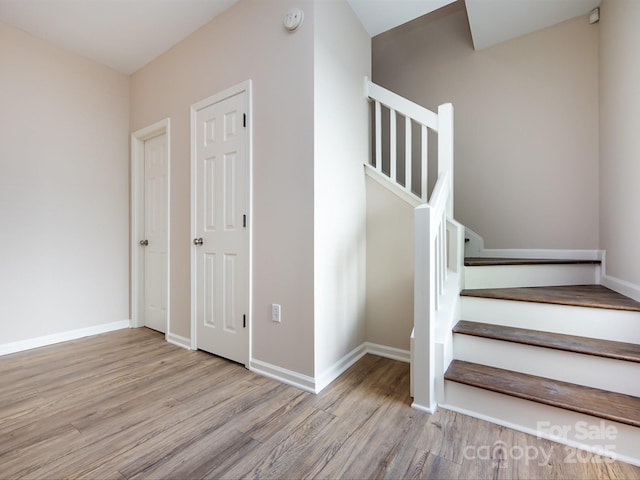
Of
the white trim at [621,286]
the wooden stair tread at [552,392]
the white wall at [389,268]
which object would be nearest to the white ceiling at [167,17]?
the white wall at [389,268]

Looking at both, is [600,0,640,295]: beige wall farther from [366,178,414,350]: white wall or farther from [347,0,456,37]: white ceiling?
[366,178,414,350]: white wall

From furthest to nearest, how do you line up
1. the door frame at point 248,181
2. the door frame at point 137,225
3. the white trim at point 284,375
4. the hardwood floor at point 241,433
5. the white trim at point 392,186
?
the door frame at point 137,225, the white trim at point 392,186, the door frame at point 248,181, the white trim at point 284,375, the hardwood floor at point 241,433

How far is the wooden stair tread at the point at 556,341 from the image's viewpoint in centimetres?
143

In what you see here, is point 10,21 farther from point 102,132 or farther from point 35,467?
point 35,467

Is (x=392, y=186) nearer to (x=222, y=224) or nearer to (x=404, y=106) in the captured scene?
(x=404, y=106)

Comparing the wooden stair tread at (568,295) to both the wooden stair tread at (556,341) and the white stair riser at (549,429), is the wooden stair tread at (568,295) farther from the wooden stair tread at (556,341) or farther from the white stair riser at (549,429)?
the white stair riser at (549,429)

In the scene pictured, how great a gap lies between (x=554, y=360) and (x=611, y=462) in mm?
432

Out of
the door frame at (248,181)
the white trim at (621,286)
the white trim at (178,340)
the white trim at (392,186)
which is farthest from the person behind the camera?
the white trim at (178,340)

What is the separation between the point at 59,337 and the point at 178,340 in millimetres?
1152

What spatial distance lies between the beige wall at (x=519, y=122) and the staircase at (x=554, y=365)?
859mm

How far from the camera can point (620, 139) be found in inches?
78.7

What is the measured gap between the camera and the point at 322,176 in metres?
1.93

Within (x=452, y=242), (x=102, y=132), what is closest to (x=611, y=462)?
(x=452, y=242)

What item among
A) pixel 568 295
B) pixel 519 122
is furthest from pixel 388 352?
pixel 519 122
